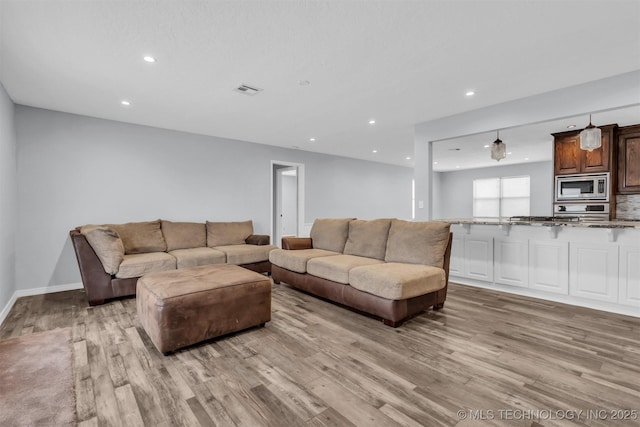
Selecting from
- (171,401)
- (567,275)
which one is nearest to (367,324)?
(171,401)

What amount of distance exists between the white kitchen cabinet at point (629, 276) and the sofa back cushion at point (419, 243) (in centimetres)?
175

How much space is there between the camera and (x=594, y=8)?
6.33 feet

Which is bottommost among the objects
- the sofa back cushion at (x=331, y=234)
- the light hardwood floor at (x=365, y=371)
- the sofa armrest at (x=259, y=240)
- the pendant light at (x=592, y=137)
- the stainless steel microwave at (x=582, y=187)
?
the light hardwood floor at (x=365, y=371)

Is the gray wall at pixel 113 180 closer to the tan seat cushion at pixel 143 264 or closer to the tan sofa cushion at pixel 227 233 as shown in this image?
the tan sofa cushion at pixel 227 233

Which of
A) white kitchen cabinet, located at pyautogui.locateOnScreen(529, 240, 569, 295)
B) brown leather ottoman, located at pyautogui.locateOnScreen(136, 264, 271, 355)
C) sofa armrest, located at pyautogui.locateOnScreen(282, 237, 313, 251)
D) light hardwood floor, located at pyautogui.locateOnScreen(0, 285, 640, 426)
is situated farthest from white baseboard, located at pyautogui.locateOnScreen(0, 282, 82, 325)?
white kitchen cabinet, located at pyautogui.locateOnScreen(529, 240, 569, 295)

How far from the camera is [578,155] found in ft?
16.7

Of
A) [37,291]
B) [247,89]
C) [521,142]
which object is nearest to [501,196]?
[521,142]

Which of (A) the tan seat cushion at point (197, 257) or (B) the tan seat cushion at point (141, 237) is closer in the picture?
(A) the tan seat cushion at point (197, 257)

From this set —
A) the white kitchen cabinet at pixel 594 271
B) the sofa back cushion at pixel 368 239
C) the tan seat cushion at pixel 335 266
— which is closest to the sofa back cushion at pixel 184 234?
the tan seat cushion at pixel 335 266

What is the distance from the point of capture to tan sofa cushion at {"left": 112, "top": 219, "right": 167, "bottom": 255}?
4055mm

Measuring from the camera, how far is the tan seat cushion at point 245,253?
4.35 meters

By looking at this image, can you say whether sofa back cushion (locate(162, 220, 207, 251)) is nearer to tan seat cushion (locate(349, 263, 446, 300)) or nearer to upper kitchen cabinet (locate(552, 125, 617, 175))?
tan seat cushion (locate(349, 263, 446, 300))

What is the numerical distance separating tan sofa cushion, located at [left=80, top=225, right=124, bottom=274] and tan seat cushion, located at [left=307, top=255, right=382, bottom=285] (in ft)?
7.43

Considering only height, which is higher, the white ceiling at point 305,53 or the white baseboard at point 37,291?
the white ceiling at point 305,53
